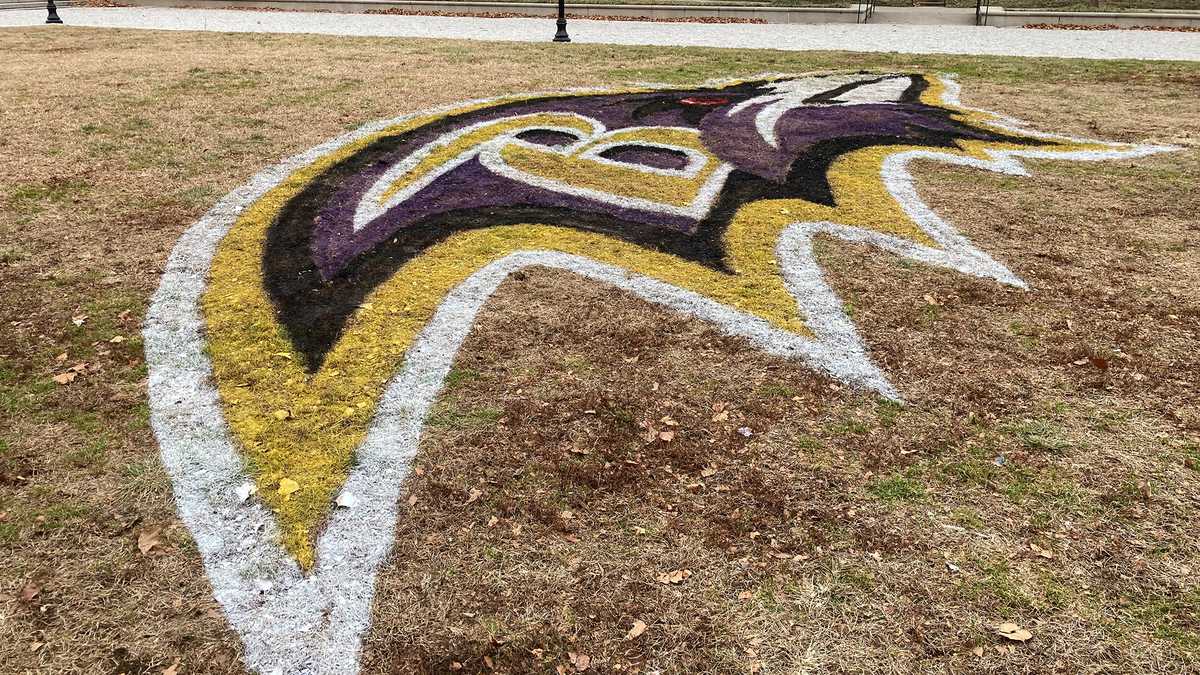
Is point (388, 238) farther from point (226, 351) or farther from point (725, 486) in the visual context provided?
point (725, 486)

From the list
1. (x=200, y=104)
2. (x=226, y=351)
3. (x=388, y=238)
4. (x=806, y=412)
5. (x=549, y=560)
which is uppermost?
(x=200, y=104)

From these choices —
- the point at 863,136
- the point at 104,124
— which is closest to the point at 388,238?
the point at 104,124

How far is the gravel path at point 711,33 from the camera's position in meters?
17.1

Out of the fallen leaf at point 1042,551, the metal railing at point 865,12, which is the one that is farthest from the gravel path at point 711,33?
the fallen leaf at point 1042,551

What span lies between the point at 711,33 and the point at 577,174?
43.3 ft

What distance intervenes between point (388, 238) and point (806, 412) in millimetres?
4035

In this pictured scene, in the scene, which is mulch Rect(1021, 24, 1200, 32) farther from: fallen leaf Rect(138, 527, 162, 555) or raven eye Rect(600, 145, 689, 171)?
fallen leaf Rect(138, 527, 162, 555)

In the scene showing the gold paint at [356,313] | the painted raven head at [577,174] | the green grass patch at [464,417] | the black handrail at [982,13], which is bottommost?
the green grass patch at [464,417]

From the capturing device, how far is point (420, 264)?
623cm

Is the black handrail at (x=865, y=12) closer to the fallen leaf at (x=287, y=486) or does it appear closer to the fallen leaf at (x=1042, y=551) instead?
the fallen leaf at (x=1042, y=551)

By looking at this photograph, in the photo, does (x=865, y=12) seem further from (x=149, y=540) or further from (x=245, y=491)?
(x=149, y=540)

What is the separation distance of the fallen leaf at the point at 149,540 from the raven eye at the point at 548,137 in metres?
6.52

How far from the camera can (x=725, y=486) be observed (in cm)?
396

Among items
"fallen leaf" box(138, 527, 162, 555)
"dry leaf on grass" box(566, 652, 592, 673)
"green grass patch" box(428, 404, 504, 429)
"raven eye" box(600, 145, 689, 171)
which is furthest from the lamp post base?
"dry leaf on grass" box(566, 652, 592, 673)
